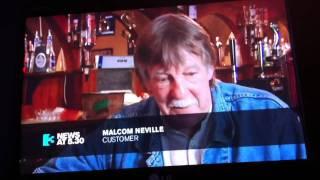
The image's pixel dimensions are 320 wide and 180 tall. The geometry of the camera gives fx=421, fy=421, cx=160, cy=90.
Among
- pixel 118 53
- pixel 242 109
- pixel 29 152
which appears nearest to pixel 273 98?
pixel 242 109

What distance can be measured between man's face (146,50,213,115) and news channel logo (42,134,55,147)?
467 mm

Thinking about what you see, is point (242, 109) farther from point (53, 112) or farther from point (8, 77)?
point (8, 77)

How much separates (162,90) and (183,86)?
92mm

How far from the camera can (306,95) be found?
6.11ft

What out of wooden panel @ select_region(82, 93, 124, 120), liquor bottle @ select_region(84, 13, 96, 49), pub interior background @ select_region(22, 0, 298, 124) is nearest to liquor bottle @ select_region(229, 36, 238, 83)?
pub interior background @ select_region(22, 0, 298, 124)

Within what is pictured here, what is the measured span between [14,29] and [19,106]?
1.32 ft

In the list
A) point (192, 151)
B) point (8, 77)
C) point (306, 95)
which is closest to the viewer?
point (192, 151)

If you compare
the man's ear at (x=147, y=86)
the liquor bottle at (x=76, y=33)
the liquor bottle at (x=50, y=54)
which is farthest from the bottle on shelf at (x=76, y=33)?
the man's ear at (x=147, y=86)

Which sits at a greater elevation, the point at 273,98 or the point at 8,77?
the point at 8,77

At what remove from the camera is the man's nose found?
5.91ft

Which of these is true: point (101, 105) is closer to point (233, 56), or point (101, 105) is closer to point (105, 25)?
point (105, 25)

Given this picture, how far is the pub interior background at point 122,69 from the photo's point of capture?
181cm

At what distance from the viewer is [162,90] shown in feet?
5.97

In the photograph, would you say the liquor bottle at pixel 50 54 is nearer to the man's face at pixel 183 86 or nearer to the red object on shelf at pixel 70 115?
the red object on shelf at pixel 70 115
